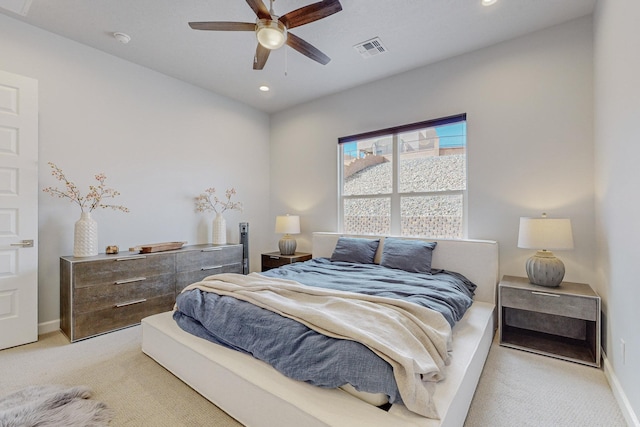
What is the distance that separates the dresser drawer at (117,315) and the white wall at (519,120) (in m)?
3.50

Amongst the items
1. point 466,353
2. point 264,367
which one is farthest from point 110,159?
point 466,353

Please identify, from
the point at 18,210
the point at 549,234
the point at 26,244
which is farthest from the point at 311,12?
the point at 26,244

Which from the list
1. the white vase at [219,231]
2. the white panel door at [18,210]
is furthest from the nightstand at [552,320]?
the white panel door at [18,210]

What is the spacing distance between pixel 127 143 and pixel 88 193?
2.42 ft

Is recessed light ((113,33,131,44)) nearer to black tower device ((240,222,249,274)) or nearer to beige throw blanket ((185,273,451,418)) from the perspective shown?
black tower device ((240,222,249,274))

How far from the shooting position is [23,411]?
1579 mm

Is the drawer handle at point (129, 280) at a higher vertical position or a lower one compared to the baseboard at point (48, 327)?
higher

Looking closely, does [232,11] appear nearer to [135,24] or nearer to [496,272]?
[135,24]

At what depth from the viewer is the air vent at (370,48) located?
2.99 metres

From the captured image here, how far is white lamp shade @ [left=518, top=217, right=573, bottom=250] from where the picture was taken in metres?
2.40

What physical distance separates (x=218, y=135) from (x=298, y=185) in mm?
1463

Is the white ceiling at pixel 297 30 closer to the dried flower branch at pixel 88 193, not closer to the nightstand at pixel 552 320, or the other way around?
the dried flower branch at pixel 88 193

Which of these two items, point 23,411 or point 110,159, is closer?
point 23,411

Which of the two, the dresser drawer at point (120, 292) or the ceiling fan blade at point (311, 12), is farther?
the dresser drawer at point (120, 292)
